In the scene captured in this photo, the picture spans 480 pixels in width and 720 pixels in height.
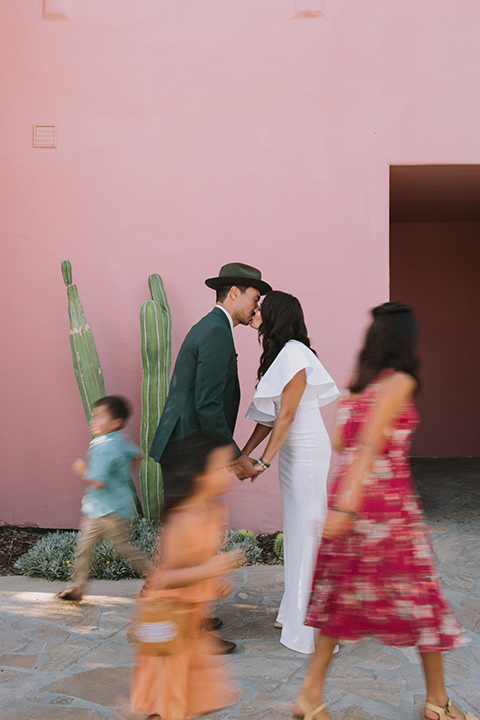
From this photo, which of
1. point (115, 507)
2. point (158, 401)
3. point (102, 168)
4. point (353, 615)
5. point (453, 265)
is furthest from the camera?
point (453, 265)

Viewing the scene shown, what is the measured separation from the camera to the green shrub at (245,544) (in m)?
4.59

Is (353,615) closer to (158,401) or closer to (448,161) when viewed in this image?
(158,401)

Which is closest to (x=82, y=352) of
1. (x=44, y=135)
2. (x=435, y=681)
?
(x=44, y=135)

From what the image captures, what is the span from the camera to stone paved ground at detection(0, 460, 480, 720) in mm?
2713

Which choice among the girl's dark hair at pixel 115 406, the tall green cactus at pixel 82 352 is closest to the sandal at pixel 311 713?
the girl's dark hair at pixel 115 406

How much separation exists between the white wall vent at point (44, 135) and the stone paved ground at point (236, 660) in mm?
3096

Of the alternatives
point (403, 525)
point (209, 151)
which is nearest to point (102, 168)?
point (209, 151)

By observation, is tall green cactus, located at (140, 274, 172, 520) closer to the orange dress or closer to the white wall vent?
the white wall vent

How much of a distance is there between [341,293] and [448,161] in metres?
1.23

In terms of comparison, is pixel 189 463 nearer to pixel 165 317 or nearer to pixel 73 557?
pixel 73 557

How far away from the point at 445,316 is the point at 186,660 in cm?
683

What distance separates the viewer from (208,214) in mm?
5086

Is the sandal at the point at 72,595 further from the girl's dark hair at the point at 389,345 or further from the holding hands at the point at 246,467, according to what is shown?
the girl's dark hair at the point at 389,345

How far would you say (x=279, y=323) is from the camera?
3236 mm
